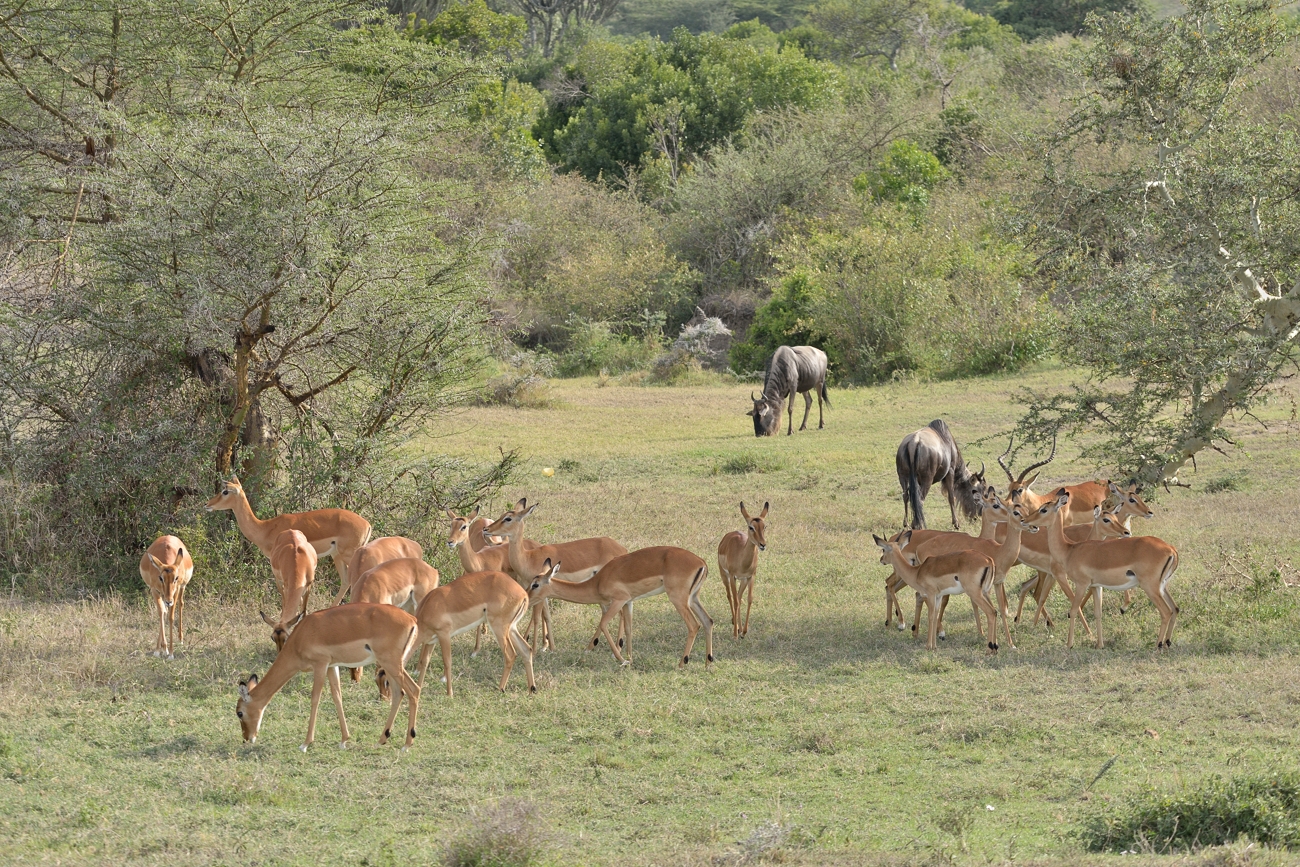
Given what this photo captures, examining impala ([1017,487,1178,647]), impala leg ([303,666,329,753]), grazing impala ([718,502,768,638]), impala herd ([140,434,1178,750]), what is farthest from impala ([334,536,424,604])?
impala ([1017,487,1178,647])

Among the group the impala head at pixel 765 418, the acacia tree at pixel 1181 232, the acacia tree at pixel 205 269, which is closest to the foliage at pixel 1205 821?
the acacia tree at pixel 1181 232

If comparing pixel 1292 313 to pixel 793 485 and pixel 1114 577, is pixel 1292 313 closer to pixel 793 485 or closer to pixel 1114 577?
pixel 1114 577

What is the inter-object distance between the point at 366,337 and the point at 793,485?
728cm

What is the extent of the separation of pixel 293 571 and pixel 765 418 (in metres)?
13.9

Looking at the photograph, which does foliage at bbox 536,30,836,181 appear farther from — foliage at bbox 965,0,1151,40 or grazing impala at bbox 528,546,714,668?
grazing impala at bbox 528,546,714,668

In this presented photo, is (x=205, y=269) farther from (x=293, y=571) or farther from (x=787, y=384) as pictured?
(x=787, y=384)

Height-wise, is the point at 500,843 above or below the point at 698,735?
above

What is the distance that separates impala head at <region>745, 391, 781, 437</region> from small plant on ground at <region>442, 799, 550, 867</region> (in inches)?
642

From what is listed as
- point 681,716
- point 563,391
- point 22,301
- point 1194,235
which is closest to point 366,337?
point 22,301

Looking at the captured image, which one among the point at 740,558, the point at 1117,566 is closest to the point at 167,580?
the point at 740,558

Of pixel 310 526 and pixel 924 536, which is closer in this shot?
pixel 310 526

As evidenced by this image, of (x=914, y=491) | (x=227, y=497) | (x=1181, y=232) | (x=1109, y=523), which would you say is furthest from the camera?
(x=914, y=491)

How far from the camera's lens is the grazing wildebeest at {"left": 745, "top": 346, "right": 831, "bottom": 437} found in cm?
2200

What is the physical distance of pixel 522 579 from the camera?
9.52m
